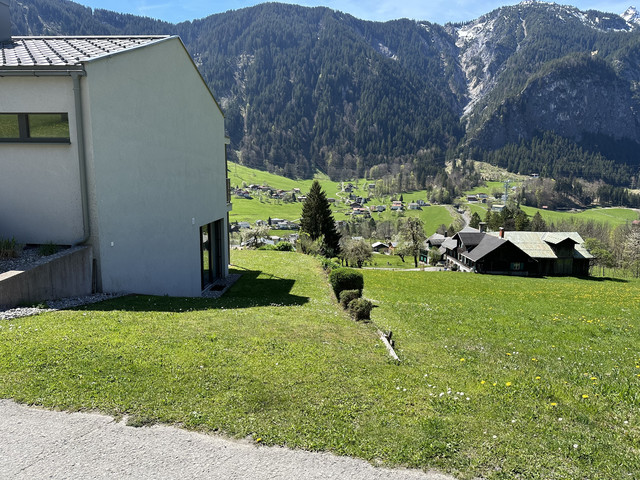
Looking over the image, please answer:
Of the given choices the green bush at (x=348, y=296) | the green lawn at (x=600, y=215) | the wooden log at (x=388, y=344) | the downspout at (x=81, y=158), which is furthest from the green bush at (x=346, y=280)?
the green lawn at (x=600, y=215)

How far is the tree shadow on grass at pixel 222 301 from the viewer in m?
11.4

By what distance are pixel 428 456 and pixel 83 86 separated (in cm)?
1390

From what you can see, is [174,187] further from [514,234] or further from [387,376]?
[514,234]

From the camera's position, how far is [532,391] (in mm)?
7098

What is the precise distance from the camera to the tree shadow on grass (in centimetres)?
1144

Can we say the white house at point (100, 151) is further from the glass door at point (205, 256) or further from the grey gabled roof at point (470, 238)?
the grey gabled roof at point (470, 238)

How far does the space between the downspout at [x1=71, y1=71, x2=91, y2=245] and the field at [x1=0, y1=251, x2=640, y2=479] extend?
3097 millimetres

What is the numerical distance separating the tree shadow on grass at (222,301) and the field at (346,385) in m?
0.20

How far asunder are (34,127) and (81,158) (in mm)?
2091

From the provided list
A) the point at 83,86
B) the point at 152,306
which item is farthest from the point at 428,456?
the point at 83,86

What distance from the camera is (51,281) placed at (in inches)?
437

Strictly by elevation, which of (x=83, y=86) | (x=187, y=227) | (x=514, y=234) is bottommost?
(x=514, y=234)

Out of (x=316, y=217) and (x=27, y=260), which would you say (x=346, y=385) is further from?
(x=316, y=217)

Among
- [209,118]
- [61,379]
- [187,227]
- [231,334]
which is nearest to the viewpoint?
[61,379]
